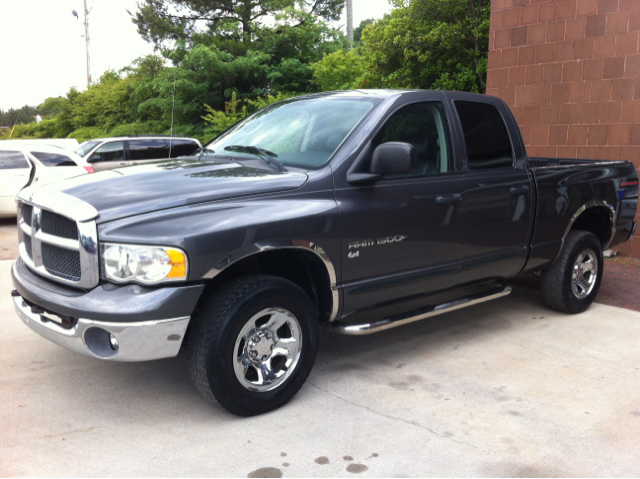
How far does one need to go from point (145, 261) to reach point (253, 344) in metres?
0.82

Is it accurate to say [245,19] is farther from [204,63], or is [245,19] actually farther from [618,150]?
[618,150]

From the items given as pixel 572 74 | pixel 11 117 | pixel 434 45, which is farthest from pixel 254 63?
pixel 11 117

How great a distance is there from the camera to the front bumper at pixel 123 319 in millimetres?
3299

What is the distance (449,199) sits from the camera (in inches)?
183

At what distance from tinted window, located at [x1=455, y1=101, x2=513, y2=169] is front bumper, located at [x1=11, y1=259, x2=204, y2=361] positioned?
256 cm

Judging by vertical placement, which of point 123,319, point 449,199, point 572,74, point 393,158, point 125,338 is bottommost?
point 125,338

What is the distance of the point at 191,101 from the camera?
2347 centimetres

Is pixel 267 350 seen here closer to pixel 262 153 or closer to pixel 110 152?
pixel 262 153

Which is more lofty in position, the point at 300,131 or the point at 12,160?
the point at 300,131

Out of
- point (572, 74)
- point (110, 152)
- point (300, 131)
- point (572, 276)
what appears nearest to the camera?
point (300, 131)

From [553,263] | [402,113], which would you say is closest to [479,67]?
[553,263]

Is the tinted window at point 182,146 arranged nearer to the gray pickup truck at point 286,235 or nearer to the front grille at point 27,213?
the gray pickup truck at point 286,235

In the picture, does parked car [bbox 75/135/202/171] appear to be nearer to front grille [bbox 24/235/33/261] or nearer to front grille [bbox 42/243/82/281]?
front grille [bbox 24/235/33/261]

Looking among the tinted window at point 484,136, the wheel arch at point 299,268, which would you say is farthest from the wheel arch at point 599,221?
the wheel arch at point 299,268
